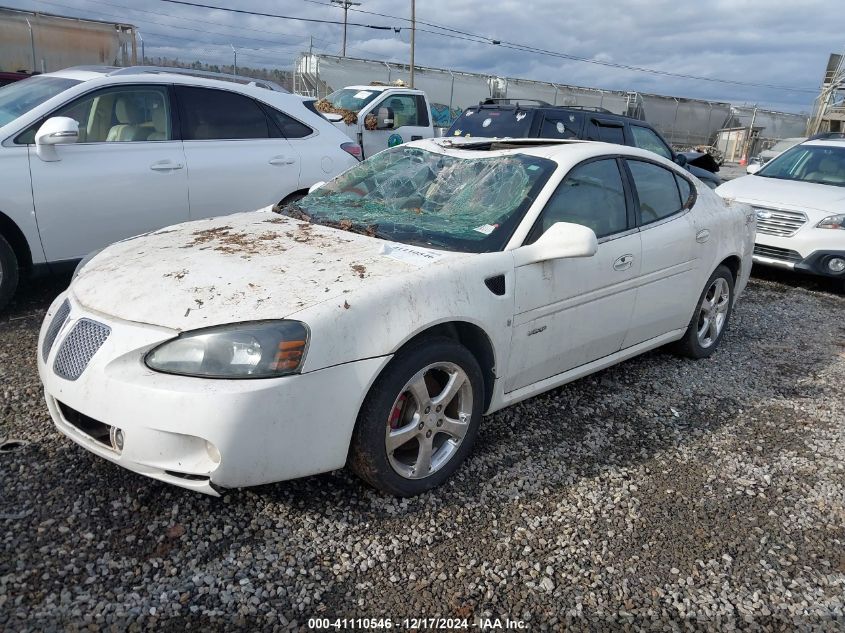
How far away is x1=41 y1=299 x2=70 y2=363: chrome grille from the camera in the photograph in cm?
289

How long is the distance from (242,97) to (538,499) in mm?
4355

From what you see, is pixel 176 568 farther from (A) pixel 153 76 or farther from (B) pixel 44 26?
(B) pixel 44 26

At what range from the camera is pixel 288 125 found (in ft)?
19.9

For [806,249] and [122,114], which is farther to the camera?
[806,249]

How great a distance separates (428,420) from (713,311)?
9.74 ft

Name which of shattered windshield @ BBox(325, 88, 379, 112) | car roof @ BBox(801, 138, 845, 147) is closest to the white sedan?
car roof @ BBox(801, 138, 845, 147)

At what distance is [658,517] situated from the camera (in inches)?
120

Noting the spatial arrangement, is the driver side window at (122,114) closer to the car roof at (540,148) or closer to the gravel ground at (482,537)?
the gravel ground at (482,537)

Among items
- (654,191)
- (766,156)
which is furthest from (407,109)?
(766,156)

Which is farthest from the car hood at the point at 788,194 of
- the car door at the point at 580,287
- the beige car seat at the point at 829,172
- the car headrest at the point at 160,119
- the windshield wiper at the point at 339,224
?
the car headrest at the point at 160,119

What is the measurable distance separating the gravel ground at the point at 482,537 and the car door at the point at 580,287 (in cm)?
44

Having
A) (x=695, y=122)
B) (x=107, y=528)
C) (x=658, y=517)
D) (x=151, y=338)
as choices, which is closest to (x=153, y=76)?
(x=151, y=338)

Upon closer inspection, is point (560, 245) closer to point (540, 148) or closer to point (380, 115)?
point (540, 148)

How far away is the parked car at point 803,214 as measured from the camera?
7.31 metres
